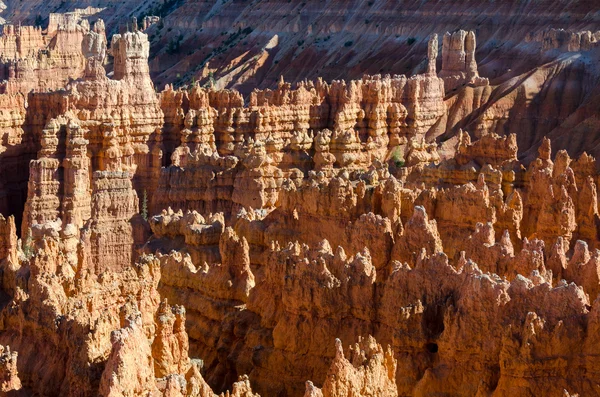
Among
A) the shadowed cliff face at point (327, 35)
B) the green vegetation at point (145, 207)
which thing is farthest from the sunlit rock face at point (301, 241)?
the shadowed cliff face at point (327, 35)

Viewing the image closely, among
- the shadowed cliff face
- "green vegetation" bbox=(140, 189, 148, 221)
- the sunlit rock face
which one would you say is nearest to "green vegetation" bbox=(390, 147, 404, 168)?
the sunlit rock face

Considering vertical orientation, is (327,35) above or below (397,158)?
above

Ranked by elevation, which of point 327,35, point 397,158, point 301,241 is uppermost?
point 327,35

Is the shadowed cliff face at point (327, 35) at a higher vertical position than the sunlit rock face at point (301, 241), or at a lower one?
higher

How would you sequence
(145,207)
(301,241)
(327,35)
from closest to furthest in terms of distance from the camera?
(301,241)
(145,207)
(327,35)

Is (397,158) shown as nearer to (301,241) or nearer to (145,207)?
(145,207)

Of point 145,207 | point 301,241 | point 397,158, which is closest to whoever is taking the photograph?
point 301,241

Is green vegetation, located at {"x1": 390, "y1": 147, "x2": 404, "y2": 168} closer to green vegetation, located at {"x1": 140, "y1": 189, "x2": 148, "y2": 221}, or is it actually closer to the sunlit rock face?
the sunlit rock face

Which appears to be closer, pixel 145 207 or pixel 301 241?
pixel 301 241

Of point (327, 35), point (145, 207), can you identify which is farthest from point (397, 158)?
point (327, 35)

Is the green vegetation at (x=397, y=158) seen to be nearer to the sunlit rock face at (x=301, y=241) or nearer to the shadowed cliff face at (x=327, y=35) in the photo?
the sunlit rock face at (x=301, y=241)

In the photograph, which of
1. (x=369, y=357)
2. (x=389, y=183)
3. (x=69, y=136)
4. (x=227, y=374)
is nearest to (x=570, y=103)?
(x=69, y=136)

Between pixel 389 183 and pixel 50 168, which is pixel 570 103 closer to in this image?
pixel 50 168
